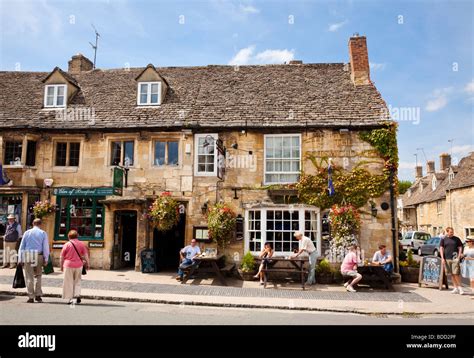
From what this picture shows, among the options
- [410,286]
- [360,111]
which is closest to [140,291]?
[410,286]

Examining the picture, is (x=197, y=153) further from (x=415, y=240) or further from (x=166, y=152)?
(x=415, y=240)

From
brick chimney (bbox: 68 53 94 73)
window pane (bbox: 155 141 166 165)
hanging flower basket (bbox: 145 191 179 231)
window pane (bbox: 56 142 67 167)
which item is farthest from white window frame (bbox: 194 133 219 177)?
brick chimney (bbox: 68 53 94 73)

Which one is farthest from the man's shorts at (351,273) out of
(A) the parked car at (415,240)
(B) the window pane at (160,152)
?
(A) the parked car at (415,240)

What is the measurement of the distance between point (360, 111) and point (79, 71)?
50.4 ft

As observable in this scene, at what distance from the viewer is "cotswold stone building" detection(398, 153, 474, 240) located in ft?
96.8

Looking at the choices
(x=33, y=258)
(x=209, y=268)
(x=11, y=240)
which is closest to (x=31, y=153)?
(x=11, y=240)

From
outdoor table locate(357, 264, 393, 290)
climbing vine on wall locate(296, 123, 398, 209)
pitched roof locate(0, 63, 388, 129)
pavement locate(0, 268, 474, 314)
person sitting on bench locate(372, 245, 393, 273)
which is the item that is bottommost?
pavement locate(0, 268, 474, 314)

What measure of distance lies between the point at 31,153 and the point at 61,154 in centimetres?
130

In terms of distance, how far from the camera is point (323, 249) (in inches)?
559

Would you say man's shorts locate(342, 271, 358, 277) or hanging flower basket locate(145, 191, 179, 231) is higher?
hanging flower basket locate(145, 191, 179, 231)

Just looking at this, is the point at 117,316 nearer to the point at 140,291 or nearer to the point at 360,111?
the point at 140,291

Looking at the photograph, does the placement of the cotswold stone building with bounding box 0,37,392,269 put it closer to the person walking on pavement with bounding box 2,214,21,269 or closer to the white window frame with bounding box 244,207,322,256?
the white window frame with bounding box 244,207,322,256

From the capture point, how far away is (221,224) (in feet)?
45.5

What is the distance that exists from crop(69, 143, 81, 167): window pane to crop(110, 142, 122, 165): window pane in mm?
1611
